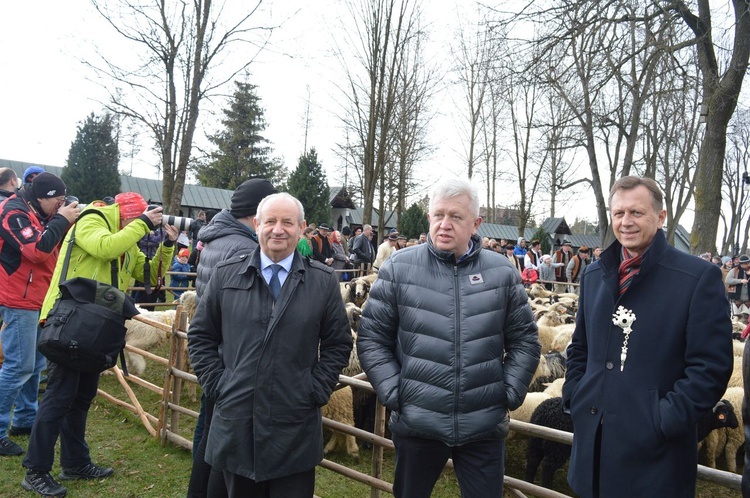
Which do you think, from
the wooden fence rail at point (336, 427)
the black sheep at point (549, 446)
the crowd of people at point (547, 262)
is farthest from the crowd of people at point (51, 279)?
the crowd of people at point (547, 262)

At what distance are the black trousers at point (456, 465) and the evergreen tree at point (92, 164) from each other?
29.1 m

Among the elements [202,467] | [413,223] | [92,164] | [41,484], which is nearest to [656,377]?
[202,467]

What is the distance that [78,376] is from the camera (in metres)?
3.71

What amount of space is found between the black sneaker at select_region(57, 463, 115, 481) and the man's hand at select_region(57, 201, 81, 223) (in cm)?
192

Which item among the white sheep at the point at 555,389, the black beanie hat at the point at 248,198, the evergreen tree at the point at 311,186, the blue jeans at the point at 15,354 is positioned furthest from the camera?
the evergreen tree at the point at 311,186

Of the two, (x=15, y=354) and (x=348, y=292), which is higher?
(x=15, y=354)

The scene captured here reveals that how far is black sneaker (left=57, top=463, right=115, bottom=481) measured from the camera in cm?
403

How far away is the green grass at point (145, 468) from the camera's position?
13.2 feet

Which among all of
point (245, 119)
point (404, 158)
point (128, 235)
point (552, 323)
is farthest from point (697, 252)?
point (245, 119)

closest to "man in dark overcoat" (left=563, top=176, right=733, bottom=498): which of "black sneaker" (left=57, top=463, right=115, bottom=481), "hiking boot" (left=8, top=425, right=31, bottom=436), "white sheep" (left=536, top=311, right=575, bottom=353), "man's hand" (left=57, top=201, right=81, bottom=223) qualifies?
"black sneaker" (left=57, top=463, right=115, bottom=481)

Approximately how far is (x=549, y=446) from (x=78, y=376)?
12.5ft

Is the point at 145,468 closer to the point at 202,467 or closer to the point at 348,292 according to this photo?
the point at 202,467

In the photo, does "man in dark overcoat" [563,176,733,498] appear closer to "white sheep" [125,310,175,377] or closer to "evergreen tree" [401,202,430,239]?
"white sheep" [125,310,175,377]

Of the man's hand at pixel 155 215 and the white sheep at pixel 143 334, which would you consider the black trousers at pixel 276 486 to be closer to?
the man's hand at pixel 155 215
